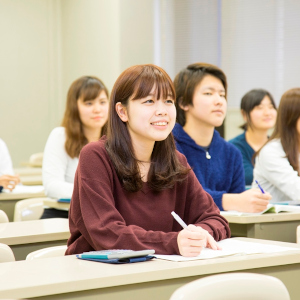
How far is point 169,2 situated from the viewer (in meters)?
6.92

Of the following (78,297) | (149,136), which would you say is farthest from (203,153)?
(78,297)

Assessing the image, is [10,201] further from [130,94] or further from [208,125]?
[130,94]

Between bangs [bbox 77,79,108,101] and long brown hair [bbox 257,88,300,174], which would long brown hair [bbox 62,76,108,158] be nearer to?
bangs [bbox 77,79,108,101]

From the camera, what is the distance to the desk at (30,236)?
7.86ft

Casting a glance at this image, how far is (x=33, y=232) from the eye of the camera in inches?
98.7

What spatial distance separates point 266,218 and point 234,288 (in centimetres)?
150

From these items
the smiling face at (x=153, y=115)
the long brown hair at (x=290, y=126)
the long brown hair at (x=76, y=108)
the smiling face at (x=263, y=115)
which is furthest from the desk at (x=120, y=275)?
the smiling face at (x=263, y=115)

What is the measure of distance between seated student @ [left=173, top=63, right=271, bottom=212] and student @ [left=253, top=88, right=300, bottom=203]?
450 mm

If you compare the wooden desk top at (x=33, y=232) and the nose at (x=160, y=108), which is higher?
the nose at (x=160, y=108)

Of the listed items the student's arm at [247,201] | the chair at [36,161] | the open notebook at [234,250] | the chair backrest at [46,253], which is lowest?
the chair at [36,161]

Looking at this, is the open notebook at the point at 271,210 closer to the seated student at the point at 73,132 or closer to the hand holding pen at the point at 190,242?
the hand holding pen at the point at 190,242

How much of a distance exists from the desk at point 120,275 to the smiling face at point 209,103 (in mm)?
1455

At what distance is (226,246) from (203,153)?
124cm

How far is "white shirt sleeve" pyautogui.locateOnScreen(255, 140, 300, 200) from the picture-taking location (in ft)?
11.4
